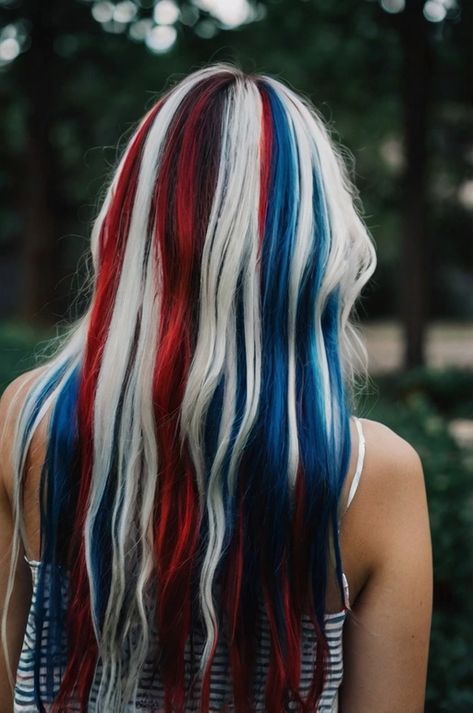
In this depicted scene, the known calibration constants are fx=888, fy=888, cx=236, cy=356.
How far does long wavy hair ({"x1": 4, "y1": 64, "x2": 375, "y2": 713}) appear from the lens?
147 centimetres

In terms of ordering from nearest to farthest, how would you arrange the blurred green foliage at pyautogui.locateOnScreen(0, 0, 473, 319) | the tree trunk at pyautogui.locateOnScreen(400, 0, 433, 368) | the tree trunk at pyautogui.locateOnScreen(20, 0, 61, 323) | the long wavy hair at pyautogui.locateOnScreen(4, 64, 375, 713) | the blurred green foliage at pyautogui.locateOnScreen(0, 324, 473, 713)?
the long wavy hair at pyautogui.locateOnScreen(4, 64, 375, 713), the blurred green foliage at pyautogui.locateOnScreen(0, 324, 473, 713), the tree trunk at pyautogui.locateOnScreen(400, 0, 433, 368), the blurred green foliage at pyautogui.locateOnScreen(0, 0, 473, 319), the tree trunk at pyautogui.locateOnScreen(20, 0, 61, 323)

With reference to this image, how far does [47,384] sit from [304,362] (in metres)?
0.45

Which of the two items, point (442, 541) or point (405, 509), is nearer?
point (405, 509)

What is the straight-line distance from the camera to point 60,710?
5.23ft

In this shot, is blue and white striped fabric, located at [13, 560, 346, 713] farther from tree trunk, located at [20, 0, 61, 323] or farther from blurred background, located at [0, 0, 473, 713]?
tree trunk, located at [20, 0, 61, 323]

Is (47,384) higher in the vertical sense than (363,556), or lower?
higher

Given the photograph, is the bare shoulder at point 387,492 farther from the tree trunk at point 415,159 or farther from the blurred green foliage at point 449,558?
the tree trunk at point 415,159

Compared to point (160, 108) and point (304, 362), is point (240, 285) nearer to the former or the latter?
point (304, 362)

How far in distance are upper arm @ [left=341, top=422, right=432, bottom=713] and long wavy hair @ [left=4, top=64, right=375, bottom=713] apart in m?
0.08

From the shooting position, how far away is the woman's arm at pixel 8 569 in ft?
5.17

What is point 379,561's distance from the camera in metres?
1.54

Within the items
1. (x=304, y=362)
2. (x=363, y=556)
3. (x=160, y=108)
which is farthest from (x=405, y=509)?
(x=160, y=108)

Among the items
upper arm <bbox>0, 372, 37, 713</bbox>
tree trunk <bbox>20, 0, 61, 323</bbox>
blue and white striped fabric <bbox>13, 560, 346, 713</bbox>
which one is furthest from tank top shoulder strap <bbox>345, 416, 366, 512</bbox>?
tree trunk <bbox>20, 0, 61, 323</bbox>

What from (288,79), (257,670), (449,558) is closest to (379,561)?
(257,670)
